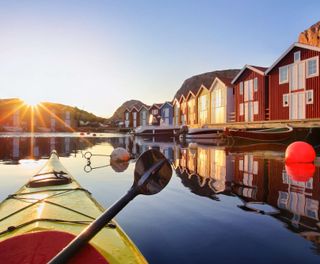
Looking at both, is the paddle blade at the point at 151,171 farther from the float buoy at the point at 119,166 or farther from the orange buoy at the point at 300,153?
the orange buoy at the point at 300,153

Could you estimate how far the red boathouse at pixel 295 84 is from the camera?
985 inches

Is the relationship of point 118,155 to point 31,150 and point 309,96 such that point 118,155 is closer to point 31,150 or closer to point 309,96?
point 31,150

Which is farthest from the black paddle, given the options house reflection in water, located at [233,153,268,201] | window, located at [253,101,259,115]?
window, located at [253,101,259,115]

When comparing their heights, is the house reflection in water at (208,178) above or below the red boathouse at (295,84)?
below

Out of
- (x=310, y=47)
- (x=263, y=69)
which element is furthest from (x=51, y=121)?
(x=310, y=47)

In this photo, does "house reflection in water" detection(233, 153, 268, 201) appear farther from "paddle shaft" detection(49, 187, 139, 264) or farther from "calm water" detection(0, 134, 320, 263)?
"paddle shaft" detection(49, 187, 139, 264)

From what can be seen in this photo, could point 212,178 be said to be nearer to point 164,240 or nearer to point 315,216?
point 315,216

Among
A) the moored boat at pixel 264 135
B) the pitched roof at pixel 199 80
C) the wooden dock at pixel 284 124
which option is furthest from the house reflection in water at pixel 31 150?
the pitched roof at pixel 199 80

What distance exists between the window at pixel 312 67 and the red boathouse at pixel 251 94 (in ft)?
17.9

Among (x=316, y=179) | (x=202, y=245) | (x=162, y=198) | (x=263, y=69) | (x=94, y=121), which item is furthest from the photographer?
(x=94, y=121)

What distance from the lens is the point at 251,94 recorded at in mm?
32750

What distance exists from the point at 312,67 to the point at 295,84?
2143 millimetres

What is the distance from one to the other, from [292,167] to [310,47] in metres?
18.3

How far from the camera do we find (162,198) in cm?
691
